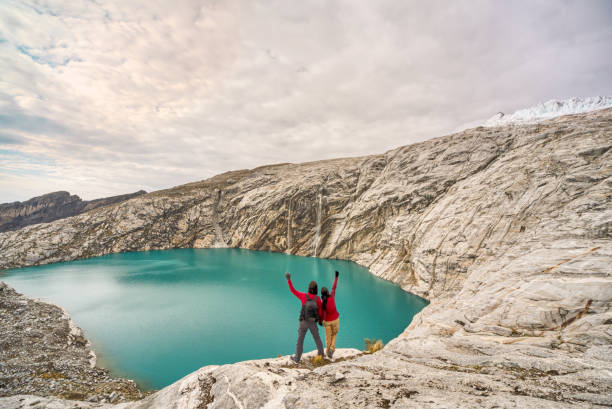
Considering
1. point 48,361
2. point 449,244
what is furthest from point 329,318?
point 449,244

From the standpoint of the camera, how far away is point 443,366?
5758 mm

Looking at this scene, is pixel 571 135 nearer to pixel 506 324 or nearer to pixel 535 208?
pixel 535 208

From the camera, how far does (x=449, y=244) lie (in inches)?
1102

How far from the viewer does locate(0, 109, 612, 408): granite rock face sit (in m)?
4.61

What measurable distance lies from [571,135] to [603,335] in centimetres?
3421

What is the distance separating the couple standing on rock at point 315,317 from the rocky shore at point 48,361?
10135mm

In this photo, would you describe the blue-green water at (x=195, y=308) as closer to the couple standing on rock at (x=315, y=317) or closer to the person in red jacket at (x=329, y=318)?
the person in red jacket at (x=329, y=318)

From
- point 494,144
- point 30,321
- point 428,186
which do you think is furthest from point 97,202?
point 494,144

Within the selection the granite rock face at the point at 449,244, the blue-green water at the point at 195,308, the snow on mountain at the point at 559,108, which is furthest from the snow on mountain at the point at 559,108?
the blue-green water at the point at 195,308

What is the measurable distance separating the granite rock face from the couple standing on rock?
1.35 metres

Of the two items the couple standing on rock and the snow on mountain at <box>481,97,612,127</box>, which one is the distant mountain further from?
the snow on mountain at <box>481,97,612,127</box>

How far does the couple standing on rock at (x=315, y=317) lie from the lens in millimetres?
7410

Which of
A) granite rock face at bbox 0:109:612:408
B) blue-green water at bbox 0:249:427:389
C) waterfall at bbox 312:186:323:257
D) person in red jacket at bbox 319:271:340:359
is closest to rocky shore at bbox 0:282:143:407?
blue-green water at bbox 0:249:427:389

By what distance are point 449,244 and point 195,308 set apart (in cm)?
2798
